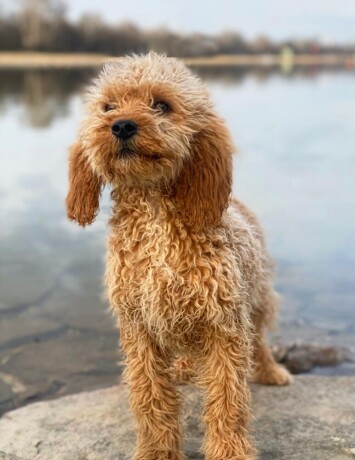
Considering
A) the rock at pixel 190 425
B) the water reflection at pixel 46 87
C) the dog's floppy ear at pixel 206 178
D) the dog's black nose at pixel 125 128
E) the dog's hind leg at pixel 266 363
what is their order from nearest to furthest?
the dog's black nose at pixel 125 128 < the dog's floppy ear at pixel 206 178 < the rock at pixel 190 425 < the dog's hind leg at pixel 266 363 < the water reflection at pixel 46 87

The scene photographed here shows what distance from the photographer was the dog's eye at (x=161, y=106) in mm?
2980

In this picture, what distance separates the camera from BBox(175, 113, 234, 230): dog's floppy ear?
3090mm

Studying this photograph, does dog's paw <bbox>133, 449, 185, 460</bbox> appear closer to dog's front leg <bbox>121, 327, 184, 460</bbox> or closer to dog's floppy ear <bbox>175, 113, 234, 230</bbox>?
dog's front leg <bbox>121, 327, 184, 460</bbox>

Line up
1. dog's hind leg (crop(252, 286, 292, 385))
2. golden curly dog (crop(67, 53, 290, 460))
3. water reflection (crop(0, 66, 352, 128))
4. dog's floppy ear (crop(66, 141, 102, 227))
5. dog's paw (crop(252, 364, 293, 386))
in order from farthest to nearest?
water reflection (crop(0, 66, 352, 128)), dog's paw (crop(252, 364, 293, 386)), dog's hind leg (crop(252, 286, 292, 385)), dog's floppy ear (crop(66, 141, 102, 227)), golden curly dog (crop(67, 53, 290, 460))

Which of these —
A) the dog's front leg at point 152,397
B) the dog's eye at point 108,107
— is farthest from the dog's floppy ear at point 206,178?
the dog's front leg at point 152,397

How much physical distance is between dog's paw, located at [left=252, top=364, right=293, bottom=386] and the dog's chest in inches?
54.1

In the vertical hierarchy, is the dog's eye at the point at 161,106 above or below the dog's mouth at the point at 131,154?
above

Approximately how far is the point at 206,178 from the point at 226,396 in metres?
1.05

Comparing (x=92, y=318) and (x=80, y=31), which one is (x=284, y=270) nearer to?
(x=92, y=318)

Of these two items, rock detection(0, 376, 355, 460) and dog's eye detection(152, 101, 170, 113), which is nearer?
dog's eye detection(152, 101, 170, 113)

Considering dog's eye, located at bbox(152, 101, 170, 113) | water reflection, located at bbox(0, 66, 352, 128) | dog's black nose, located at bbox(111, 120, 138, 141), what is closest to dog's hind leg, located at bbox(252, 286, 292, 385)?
dog's eye, located at bbox(152, 101, 170, 113)

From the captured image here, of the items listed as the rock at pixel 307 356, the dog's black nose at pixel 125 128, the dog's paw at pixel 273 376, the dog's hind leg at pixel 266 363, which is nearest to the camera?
the dog's black nose at pixel 125 128

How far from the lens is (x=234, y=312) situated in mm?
3246

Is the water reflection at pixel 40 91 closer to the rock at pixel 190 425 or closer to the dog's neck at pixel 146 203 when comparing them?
the rock at pixel 190 425
